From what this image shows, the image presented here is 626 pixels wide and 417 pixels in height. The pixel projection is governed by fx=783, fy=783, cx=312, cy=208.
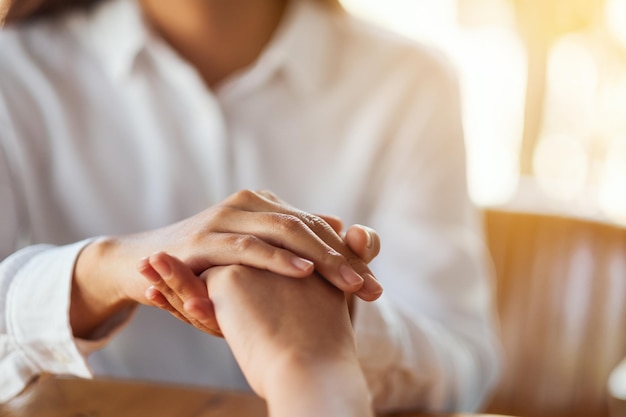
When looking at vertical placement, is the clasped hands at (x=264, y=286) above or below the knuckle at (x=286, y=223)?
below

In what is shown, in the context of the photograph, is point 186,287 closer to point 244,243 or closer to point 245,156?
point 244,243

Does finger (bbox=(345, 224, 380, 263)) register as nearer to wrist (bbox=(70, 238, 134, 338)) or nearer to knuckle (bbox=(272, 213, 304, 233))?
knuckle (bbox=(272, 213, 304, 233))

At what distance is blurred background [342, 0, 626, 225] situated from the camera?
84.0 inches

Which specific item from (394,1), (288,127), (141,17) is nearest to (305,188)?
(288,127)

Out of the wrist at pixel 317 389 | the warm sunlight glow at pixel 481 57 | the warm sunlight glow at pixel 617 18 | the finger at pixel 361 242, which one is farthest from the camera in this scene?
the warm sunlight glow at pixel 481 57

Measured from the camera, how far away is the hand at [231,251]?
1.38 feet

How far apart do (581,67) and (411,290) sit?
5.43 feet

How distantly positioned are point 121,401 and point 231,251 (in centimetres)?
15

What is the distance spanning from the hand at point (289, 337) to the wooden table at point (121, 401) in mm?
91

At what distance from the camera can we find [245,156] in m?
0.73

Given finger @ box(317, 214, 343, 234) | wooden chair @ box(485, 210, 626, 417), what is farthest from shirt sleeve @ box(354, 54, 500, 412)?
wooden chair @ box(485, 210, 626, 417)

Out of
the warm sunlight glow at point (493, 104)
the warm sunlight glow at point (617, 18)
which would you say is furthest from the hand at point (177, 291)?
the warm sunlight glow at point (617, 18)

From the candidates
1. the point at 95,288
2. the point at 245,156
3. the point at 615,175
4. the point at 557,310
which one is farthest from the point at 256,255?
the point at 615,175

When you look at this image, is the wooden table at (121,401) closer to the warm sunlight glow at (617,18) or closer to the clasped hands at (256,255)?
the clasped hands at (256,255)
